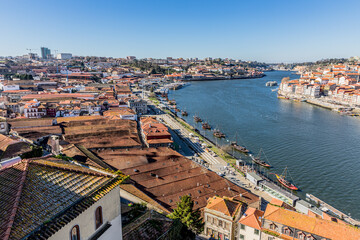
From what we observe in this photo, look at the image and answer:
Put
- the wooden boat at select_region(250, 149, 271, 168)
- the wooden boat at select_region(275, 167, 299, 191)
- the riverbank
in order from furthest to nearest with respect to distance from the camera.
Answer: the riverbank
the wooden boat at select_region(250, 149, 271, 168)
the wooden boat at select_region(275, 167, 299, 191)

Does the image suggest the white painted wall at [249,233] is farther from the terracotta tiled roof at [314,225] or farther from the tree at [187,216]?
the tree at [187,216]

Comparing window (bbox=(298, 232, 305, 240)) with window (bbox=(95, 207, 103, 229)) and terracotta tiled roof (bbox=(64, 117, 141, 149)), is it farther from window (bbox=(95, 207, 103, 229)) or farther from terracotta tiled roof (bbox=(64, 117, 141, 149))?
terracotta tiled roof (bbox=(64, 117, 141, 149))

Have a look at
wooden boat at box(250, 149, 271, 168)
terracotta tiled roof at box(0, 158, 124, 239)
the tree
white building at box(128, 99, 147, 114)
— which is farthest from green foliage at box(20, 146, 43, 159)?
white building at box(128, 99, 147, 114)

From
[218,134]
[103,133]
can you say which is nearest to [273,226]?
[103,133]

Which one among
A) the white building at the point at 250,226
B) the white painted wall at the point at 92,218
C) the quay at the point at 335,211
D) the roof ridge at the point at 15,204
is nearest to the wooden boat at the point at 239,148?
the quay at the point at 335,211

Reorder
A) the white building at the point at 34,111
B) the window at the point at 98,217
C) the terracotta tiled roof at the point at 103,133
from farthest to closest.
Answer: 1. the white building at the point at 34,111
2. the terracotta tiled roof at the point at 103,133
3. the window at the point at 98,217

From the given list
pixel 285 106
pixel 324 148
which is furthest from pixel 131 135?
pixel 285 106

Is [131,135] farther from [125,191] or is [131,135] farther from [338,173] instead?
[338,173]
